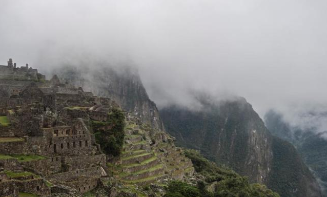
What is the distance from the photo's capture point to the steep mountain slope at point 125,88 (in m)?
128

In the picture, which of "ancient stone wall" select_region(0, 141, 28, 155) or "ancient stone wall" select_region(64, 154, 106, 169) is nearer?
"ancient stone wall" select_region(0, 141, 28, 155)

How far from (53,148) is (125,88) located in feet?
435

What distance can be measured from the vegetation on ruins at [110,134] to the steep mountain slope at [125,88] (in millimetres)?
81315

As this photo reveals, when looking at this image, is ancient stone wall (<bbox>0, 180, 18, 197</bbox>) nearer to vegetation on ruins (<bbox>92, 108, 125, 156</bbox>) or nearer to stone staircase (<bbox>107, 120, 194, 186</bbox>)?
stone staircase (<bbox>107, 120, 194, 186</bbox>)

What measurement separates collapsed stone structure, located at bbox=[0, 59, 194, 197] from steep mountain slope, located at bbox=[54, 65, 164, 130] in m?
77.6

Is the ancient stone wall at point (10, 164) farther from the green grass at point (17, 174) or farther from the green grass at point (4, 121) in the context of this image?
the green grass at point (4, 121)

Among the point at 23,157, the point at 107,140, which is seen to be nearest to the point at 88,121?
the point at 107,140

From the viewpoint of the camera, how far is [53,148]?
28250 millimetres

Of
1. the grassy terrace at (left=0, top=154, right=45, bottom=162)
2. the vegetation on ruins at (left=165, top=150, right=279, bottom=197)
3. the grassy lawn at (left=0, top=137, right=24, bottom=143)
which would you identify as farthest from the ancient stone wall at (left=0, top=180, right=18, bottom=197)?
the vegetation on ruins at (left=165, top=150, right=279, bottom=197)

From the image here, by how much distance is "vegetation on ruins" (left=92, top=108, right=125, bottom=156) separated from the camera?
1361 inches

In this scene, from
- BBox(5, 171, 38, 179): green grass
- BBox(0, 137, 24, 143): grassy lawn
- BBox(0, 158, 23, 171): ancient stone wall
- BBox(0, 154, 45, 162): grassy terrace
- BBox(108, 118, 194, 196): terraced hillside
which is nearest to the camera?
BBox(5, 171, 38, 179): green grass

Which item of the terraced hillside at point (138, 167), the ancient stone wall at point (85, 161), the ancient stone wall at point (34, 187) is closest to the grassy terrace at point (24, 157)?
the ancient stone wall at point (85, 161)

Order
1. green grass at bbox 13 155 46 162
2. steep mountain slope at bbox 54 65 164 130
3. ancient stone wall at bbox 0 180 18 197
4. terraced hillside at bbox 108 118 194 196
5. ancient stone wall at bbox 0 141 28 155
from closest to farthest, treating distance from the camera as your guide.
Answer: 1. ancient stone wall at bbox 0 180 18 197
2. green grass at bbox 13 155 46 162
3. ancient stone wall at bbox 0 141 28 155
4. terraced hillside at bbox 108 118 194 196
5. steep mountain slope at bbox 54 65 164 130

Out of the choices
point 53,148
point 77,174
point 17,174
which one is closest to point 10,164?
point 17,174
